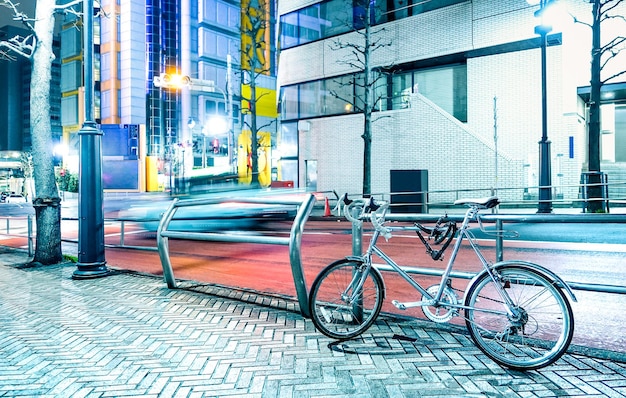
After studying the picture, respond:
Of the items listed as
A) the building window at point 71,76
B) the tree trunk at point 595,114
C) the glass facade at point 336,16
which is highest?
the building window at point 71,76

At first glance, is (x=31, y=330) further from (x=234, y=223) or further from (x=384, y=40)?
(x=384, y=40)

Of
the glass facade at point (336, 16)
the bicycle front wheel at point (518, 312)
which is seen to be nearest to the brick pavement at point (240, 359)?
the bicycle front wheel at point (518, 312)

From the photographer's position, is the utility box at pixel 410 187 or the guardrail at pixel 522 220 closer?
the guardrail at pixel 522 220

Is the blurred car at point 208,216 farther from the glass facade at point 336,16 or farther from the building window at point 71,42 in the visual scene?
the building window at point 71,42

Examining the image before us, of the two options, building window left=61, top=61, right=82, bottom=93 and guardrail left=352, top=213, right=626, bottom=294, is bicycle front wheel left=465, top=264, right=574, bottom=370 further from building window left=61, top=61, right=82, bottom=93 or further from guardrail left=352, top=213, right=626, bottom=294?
building window left=61, top=61, right=82, bottom=93

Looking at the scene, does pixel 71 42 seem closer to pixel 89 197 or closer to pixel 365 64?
pixel 365 64

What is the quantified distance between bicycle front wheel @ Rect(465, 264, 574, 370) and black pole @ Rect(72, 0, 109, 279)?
6.28m

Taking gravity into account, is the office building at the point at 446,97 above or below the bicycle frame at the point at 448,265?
above

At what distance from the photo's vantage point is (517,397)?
3.25 meters

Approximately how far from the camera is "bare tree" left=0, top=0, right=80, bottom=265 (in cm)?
940

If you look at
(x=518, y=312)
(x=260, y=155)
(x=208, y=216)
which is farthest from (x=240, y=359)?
(x=260, y=155)

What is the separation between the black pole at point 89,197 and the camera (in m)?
7.86

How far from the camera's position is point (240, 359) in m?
4.04

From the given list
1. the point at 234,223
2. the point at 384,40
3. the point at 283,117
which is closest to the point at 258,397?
the point at 234,223
